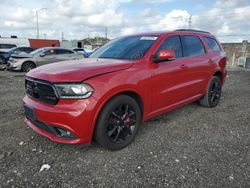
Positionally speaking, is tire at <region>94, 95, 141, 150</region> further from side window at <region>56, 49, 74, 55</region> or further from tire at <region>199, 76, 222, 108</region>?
side window at <region>56, 49, 74, 55</region>

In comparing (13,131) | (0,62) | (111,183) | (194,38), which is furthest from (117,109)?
(0,62)

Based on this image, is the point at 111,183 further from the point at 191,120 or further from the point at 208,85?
the point at 208,85

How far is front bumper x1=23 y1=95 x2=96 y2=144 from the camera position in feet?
10.3

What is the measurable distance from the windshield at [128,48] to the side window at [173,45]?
21 cm

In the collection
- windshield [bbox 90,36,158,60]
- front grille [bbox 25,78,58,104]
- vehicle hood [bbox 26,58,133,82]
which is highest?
windshield [bbox 90,36,158,60]

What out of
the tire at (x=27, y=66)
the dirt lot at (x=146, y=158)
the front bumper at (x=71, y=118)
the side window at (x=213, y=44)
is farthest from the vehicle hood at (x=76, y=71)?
the tire at (x=27, y=66)

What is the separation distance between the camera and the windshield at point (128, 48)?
4113 millimetres

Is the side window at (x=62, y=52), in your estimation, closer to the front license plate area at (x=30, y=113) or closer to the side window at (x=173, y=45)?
the side window at (x=173, y=45)

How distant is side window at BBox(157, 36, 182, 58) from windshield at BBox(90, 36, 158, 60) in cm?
21

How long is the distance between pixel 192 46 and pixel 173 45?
0.75 metres

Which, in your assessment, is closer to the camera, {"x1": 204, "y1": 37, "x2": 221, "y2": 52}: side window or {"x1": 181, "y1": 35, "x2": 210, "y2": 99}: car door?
{"x1": 181, "y1": 35, "x2": 210, "y2": 99}: car door

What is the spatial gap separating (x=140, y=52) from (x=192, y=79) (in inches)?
59.1

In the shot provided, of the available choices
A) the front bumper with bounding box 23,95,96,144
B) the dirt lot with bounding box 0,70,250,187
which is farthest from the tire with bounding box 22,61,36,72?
the front bumper with bounding box 23,95,96,144

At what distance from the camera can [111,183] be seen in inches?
114
